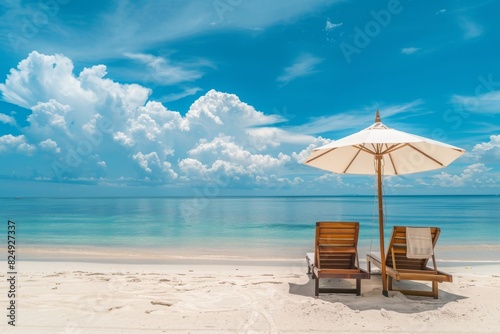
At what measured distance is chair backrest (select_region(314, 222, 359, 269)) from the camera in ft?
18.8

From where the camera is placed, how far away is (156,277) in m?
7.30

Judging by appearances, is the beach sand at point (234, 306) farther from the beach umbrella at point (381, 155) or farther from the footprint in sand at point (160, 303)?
the beach umbrella at point (381, 155)

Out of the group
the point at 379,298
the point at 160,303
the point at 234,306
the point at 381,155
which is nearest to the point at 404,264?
the point at 379,298

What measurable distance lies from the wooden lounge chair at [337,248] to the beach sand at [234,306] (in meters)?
0.44

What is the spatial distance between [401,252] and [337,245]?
1038mm

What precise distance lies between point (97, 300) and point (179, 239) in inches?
442

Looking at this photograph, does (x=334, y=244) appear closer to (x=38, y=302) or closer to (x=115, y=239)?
(x=38, y=302)

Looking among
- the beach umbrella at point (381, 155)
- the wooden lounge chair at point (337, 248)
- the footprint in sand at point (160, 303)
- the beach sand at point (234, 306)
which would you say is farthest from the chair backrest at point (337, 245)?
the footprint in sand at point (160, 303)

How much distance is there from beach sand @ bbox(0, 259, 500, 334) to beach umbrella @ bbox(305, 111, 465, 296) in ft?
3.16

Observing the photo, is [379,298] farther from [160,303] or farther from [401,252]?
[160,303]

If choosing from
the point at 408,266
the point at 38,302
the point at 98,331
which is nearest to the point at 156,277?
the point at 38,302

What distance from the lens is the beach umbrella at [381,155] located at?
5.35m

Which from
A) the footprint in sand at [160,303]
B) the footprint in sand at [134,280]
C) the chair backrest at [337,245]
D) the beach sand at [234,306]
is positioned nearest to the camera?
the beach sand at [234,306]

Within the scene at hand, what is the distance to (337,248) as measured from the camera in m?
5.86
